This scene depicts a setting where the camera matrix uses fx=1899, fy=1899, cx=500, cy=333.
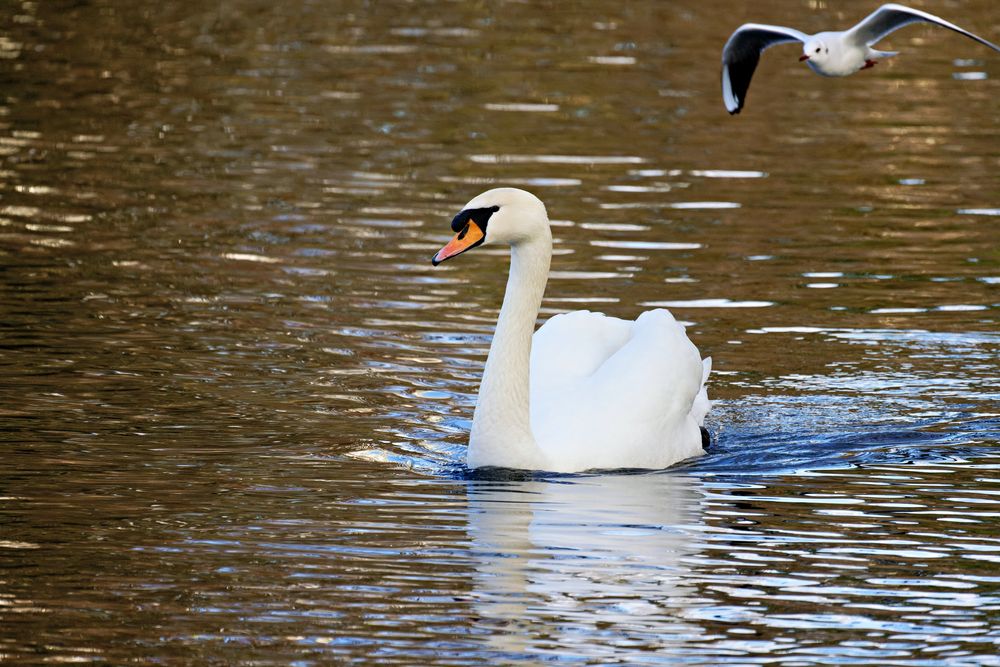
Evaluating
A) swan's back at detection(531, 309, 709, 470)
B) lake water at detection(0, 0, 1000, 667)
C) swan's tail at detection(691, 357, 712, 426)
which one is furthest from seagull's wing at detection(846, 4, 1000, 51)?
swan's back at detection(531, 309, 709, 470)

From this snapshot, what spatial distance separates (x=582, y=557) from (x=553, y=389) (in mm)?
2373

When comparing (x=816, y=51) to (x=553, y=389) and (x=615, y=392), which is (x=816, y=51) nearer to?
(x=553, y=389)

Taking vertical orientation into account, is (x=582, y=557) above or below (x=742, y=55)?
below

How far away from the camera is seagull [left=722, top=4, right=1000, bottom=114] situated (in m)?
12.2

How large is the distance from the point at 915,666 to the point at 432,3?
29.3 m

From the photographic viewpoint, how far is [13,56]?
26.8 m

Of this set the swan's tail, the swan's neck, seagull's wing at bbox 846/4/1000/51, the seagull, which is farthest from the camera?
the seagull

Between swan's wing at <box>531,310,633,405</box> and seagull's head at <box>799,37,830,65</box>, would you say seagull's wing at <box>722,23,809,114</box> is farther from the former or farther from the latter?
swan's wing at <box>531,310,633,405</box>

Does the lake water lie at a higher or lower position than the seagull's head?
lower

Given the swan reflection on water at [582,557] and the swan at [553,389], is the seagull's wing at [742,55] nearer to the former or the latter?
the swan at [553,389]

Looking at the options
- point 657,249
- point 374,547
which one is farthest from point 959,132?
point 374,547

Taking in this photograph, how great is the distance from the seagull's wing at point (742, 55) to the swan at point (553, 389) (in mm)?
2589

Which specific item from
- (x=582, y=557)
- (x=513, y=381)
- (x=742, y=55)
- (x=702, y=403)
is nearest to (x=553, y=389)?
(x=513, y=381)

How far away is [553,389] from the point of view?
10.3 metres
